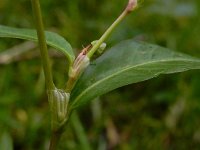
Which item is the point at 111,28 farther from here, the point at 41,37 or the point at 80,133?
the point at 80,133

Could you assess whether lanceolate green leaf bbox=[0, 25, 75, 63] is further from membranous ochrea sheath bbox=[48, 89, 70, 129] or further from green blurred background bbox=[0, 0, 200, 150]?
green blurred background bbox=[0, 0, 200, 150]

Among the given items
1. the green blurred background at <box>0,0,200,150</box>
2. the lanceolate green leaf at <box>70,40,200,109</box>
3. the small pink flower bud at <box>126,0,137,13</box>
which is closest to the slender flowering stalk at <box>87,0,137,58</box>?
the small pink flower bud at <box>126,0,137,13</box>

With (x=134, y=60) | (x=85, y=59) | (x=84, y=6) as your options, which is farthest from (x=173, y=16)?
Result: (x=85, y=59)

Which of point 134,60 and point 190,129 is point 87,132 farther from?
point 134,60

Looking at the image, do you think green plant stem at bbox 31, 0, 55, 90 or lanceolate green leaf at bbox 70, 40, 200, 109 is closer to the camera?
green plant stem at bbox 31, 0, 55, 90

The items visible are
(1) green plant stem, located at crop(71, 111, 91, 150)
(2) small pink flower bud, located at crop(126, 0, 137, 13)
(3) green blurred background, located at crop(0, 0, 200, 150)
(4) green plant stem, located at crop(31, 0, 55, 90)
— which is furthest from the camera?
(3) green blurred background, located at crop(0, 0, 200, 150)

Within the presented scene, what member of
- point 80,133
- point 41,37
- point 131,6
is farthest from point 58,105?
point 80,133
